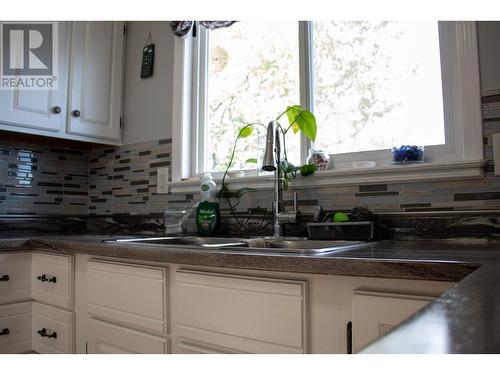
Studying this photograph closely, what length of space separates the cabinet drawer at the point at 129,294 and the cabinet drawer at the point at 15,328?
0.45 meters

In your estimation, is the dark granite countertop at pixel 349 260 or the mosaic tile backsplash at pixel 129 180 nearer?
the dark granite countertop at pixel 349 260

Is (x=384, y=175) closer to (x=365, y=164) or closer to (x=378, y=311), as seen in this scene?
(x=365, y=164)

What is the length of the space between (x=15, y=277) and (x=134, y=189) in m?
0.79

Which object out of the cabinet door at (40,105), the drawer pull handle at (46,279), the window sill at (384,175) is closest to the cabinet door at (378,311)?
the window sill at (384,175)

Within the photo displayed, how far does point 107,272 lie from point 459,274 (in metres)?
1.01

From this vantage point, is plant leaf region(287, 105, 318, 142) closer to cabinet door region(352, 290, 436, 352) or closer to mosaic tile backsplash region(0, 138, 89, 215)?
cabinet door region(352, 290, 436, 352)

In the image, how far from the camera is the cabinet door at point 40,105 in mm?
1817

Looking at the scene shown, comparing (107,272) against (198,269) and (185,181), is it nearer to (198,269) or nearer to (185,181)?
(198,269)

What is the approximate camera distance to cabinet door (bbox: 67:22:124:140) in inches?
81.1

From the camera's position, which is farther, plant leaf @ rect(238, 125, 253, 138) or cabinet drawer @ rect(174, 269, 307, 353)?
plant leaf @ rect(238, 125, 253, 138)

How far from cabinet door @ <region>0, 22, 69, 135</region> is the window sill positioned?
1.01 m

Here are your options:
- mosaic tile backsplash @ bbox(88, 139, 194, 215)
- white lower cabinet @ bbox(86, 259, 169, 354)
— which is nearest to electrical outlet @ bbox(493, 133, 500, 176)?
white lower cabinet @ bbox(86, 259, 169, 354)

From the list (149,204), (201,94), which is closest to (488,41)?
(201,94)

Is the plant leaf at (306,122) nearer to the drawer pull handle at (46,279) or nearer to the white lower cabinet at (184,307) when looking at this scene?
the white lower cabinet at (184,307)
